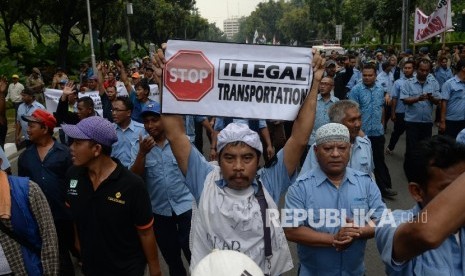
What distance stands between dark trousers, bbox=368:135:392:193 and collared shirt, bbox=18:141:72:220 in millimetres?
4065

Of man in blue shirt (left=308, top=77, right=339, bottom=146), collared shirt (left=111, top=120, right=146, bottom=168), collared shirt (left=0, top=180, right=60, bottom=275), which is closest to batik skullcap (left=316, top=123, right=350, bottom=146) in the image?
collared shirt (left=0, top=180, right=60, bottom=275)

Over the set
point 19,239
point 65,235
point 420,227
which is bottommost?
point 65,235

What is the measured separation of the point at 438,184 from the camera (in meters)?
1.68

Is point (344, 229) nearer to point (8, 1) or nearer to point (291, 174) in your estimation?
point (291, 174)

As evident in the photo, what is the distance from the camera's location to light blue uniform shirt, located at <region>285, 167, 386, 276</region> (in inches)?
108

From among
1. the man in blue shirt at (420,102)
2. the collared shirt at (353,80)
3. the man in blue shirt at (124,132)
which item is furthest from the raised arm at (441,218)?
the collared shirt at (353,80)

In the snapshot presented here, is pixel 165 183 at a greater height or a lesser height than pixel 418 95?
lesser

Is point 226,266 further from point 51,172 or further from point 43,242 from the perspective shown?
point 51,172

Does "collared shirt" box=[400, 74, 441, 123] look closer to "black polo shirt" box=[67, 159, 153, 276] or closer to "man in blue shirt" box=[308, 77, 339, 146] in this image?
"man in blue shirt" box=[308, 77, 339, 146]

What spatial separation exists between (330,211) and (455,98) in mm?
5146

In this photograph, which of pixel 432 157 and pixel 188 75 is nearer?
pixel 432 157

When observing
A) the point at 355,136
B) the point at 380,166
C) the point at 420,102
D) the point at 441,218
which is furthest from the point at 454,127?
the point at 441,218

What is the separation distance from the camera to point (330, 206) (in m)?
2.76

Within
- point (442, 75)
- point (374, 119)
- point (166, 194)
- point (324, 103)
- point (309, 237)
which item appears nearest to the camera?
point (309, 237)
